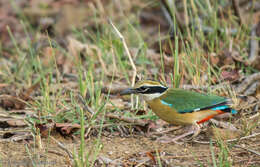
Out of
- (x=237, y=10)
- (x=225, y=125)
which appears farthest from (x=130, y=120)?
(x=237, y=10)

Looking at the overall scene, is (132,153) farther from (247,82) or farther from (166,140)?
(247,82)

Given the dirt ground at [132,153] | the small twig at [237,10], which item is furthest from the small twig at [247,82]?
the small twig at [237,10]

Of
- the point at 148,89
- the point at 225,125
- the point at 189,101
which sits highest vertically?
the point at 148,89

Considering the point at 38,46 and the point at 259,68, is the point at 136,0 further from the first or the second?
the point at 259,68

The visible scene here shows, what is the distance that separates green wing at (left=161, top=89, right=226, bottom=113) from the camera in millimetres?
4336

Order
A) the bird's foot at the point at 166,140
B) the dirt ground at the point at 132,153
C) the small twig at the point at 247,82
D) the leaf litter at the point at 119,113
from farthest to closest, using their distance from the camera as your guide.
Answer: the small twig at the point at 247,82 → the bird's foot at the point at 166,140 → the leaf litter at the point at 119,113 → the dirt ground at the point at 132,153

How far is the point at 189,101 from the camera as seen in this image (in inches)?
175

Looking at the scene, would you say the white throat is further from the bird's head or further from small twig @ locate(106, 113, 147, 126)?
small twig @ locate(106, 113, 147, 126)

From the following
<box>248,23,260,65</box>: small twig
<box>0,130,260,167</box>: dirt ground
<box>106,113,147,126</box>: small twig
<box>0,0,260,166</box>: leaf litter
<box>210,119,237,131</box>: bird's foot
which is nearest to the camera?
<box>0,130,260,167</box>: dirt ground

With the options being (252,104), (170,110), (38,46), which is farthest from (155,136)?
(38,46)

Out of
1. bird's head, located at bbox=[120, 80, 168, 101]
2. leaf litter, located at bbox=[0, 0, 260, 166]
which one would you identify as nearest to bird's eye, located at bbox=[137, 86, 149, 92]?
bird's head, located at bbox=[120, 80, 168, 101]

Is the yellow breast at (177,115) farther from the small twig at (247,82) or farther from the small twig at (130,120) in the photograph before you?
the small twig at (247,82)

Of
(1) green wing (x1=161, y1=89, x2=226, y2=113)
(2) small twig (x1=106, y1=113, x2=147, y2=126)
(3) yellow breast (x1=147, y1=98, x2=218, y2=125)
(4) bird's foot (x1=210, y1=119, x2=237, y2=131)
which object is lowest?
(4) bird's foot (x1=210, y1=119, x2=237, y2=131)

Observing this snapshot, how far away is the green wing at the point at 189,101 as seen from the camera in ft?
14.2
